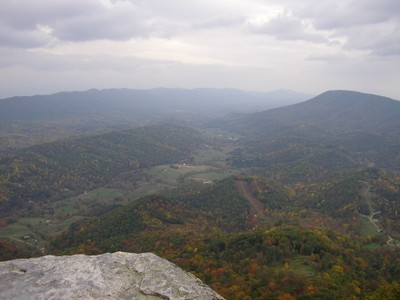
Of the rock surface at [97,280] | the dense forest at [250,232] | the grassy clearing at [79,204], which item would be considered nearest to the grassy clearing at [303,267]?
the dense forest at [250,232]

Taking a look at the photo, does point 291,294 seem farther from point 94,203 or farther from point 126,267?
point 94,203

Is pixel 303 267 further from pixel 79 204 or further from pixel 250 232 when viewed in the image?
pixel 79 204

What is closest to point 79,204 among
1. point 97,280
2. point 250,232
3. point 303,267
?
point 250,232

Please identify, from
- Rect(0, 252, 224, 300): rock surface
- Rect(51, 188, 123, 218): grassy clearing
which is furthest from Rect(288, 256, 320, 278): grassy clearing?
Rect(51, 188, 123, 218): grassy clearing

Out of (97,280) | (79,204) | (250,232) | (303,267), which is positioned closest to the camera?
(97,280)

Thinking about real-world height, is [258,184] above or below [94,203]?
above

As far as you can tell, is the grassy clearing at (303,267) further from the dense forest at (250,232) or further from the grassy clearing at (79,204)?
the grassy clearing at (79,204)

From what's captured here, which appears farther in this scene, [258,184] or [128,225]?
[258,184]

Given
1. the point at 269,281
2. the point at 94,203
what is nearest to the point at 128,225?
Answer: the point at 269,281
